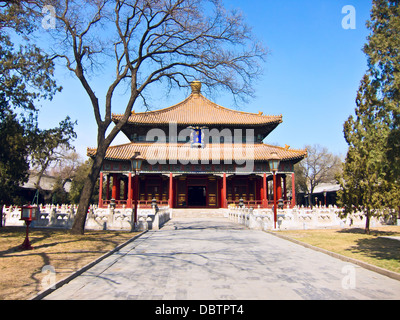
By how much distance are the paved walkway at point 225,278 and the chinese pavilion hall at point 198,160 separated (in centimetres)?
1871

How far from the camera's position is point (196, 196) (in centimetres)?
3130

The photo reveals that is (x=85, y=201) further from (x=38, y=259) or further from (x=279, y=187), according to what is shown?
(x=279, y=187)

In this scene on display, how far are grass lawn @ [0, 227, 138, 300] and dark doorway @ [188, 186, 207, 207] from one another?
20684 millimetres

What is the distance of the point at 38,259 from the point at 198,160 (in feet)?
67.7

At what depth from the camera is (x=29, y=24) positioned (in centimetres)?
1181

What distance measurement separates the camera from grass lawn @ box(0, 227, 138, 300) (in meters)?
4.76

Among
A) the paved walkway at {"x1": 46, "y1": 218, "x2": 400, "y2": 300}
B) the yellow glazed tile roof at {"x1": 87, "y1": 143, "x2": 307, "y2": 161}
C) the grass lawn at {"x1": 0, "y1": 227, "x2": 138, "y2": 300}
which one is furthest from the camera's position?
the yellow glazed tile roof at {"x1": 87, "y1": 143, "x2": 307, "y2": 161}

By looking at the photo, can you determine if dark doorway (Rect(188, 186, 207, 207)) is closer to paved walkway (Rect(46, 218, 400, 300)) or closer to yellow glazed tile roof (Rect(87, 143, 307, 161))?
yellow glazed tile roof (Rect(87, 143, 307, 161))

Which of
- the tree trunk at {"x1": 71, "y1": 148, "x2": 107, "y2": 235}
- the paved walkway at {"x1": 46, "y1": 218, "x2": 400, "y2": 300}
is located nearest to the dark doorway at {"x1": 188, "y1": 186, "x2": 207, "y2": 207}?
the tree trunk at {"x1": 71, "y1": 148, "x2": 107, "y2": 235}

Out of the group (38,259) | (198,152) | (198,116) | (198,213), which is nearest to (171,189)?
(198,213)

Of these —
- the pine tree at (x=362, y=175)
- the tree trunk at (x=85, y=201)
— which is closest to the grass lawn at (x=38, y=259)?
the tree trunk at (x=85, y=201)

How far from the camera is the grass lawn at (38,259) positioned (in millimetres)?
4762
